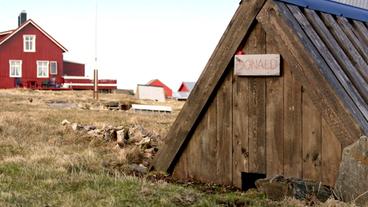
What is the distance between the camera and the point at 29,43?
49469mm

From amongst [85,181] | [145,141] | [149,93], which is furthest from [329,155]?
[149,93]

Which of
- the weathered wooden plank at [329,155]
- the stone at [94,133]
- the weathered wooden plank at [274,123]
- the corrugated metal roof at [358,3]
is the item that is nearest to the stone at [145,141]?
the stone at [94,133]

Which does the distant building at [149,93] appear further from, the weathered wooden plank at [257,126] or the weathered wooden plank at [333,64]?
the weathered wooden plank at [333,64]

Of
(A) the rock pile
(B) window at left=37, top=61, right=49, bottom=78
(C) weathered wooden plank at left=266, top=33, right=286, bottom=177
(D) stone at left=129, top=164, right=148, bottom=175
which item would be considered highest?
(B) window at left=37, top=61, right=49, bottom=78

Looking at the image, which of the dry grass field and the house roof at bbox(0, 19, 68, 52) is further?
the house roof at bbox(0, 19, 68, 52)

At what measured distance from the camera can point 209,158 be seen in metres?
7.62

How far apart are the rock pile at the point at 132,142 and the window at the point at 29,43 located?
3955cm

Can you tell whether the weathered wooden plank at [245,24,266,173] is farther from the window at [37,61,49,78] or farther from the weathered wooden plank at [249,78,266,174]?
the window at [37,61,49,78]

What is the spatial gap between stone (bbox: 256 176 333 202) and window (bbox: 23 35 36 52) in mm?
46004

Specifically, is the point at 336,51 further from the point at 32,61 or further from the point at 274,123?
the point at 32,61

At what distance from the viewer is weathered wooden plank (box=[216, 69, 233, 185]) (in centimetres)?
741

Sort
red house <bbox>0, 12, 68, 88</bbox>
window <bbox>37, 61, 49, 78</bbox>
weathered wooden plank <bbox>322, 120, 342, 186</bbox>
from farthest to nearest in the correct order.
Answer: window <bbox>37, 61, 49, 78</bbox> → red house <bbox>0, 12, 68, 88</bbox> → weathered wooden plank <bbox>322, 120, 342, 186</bbox>

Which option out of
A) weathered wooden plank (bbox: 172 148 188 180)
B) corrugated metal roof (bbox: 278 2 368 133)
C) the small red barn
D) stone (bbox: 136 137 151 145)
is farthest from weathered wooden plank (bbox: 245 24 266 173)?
the small red barn

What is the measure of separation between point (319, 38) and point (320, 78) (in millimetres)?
847
